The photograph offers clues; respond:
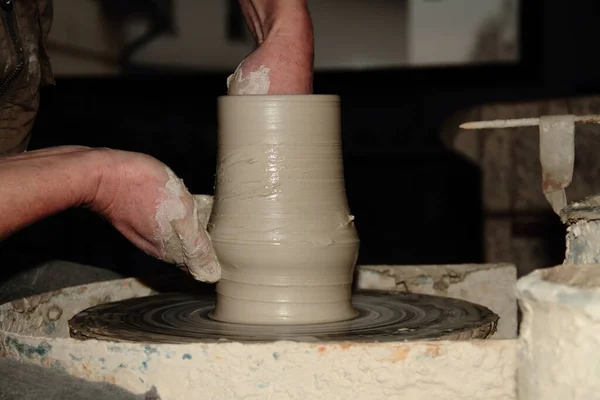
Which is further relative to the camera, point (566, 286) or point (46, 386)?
point (46, 386)

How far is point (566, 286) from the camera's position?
118 centimetres

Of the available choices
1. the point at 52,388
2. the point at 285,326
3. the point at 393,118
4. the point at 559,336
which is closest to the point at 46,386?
the point at 52,388

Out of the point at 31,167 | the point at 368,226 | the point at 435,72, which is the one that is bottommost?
the point at 368,226

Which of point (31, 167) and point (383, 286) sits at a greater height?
point (31, 167)

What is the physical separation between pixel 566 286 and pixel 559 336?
69 millimetres

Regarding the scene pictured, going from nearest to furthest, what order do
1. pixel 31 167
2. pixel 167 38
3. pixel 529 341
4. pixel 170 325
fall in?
pixel 529 341 → pixel 31 167 → pixel 170 325 → pixel 167 38

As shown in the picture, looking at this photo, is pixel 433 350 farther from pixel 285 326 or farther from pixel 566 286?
pixel 285 326

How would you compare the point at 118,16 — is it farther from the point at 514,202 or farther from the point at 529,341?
the point at 529,341

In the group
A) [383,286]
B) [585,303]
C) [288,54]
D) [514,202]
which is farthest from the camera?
[514,202]

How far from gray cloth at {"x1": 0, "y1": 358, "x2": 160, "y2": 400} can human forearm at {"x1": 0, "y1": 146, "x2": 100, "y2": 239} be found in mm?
266

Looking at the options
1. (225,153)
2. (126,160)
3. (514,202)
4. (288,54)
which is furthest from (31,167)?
(514,202)

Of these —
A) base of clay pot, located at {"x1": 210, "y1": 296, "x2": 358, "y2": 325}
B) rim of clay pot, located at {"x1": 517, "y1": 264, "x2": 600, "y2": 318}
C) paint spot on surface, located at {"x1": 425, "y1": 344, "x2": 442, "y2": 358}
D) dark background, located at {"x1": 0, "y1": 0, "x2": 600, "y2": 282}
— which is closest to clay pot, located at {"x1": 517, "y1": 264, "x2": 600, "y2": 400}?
rim of clay pot, located at {"x1": 517, "y1": 264, "x2": 600, "y2": 318}

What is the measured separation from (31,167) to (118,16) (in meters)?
5.40

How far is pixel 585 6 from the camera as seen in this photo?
6.13m
